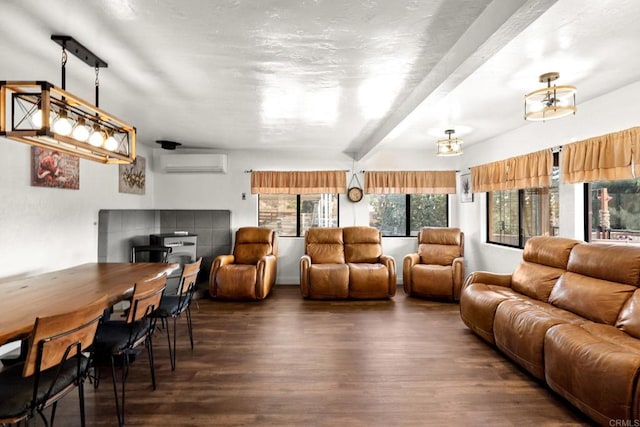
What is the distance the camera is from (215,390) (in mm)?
2311

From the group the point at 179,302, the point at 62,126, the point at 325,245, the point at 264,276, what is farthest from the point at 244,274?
the point at 62,126

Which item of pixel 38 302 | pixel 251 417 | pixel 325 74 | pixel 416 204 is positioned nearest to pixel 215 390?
pixel 251 417

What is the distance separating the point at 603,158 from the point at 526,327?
1.81m

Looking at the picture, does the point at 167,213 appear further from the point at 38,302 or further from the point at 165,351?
the point at 38,302

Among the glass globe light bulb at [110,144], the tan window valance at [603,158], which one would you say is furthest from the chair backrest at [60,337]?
the tan window valance at [603,158]

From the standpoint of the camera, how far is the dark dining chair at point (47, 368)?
4.51 ft

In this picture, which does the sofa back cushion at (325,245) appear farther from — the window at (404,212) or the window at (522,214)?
the window at (522,214)

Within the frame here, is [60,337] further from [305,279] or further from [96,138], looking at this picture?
[305,279]

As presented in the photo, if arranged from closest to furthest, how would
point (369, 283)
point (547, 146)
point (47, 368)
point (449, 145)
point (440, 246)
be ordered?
point (47, 368) → point (547, 146) → point (449, 145) → point (369, 283) → point (440, 246)

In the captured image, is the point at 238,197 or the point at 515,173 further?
the point at 238,197

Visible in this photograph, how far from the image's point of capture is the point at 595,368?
1850 millimetres

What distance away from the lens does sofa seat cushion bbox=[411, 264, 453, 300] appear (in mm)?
4562

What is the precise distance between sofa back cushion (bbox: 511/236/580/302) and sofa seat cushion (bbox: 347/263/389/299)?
1.67m

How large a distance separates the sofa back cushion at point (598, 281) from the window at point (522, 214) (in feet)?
4.06
